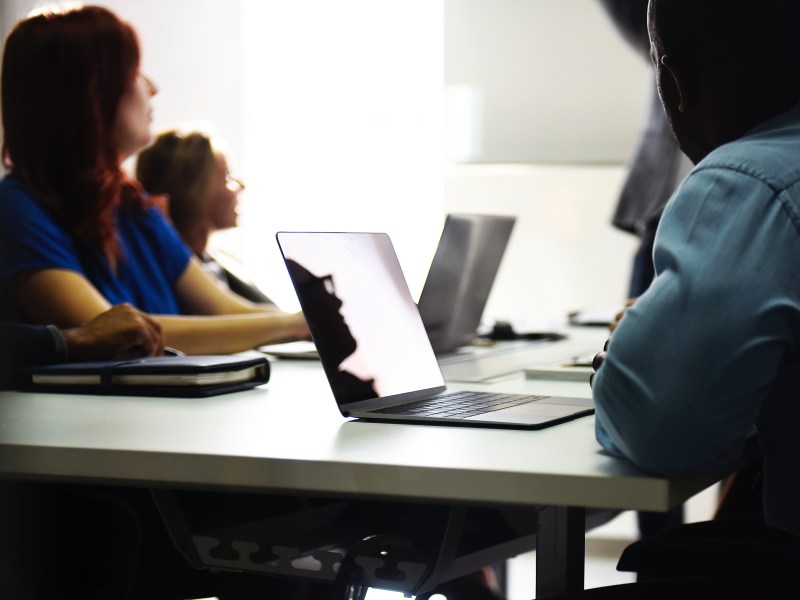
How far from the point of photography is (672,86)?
0.96m

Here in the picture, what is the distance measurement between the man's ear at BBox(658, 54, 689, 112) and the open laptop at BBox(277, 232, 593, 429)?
32cm

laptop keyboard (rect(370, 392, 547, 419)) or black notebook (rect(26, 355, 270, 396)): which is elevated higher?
laptop keyboard (rect(370, 392, 547, 419))

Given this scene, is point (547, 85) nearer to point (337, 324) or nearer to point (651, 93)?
point (651, 93)

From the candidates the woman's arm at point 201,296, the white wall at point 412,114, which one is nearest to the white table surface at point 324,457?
the woman's arm at point 201,296

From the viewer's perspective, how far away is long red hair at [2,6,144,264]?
184cm

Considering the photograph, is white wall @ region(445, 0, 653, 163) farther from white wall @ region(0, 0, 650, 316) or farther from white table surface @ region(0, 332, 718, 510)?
white table surface @ region(0, 332, 718, 510)

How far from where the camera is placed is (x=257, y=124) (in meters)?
→ 4.13

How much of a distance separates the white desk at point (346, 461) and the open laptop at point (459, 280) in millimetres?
548

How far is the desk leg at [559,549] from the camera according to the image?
3.31ft

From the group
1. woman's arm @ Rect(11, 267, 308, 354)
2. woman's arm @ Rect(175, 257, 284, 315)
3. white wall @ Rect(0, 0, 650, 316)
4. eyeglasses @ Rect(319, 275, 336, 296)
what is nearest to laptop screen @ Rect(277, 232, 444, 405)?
eyeglasses @ Rect(319, 275, 336, 296)

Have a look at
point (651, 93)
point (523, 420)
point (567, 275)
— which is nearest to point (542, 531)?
point (523, 420)

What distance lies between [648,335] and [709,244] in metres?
0.08

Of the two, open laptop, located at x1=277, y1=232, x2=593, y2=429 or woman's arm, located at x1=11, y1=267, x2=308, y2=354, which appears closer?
open laptop, located at x1=277, y1=232, x2=593, y2=429

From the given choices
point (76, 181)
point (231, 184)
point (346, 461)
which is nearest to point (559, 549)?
point (346, 461)
